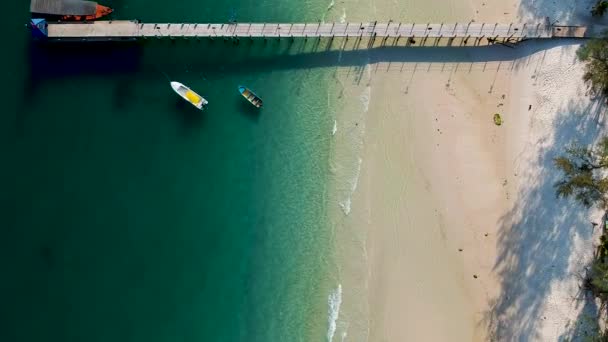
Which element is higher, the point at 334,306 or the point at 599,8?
the point at 599,8

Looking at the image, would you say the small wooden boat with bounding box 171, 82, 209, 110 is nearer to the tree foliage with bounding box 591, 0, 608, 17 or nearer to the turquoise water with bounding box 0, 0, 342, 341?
the turquoise water with bounding box 0, 0, 342, 341

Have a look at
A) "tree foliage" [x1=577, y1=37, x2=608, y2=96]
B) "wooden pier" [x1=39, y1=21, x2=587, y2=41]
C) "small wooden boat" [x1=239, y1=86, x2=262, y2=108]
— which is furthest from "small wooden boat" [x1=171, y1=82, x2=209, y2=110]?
"tree foliage" [x1=577, y1=37, x2=608, y2=96]

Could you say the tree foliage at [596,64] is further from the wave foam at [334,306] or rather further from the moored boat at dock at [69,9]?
the moored boat at dock at [69,9]

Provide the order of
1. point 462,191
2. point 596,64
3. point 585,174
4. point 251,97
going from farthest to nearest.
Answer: point 251,97
point 462,191
point 596,64
point 585,174

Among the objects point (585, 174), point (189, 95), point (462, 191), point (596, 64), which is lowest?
point (462, 191)

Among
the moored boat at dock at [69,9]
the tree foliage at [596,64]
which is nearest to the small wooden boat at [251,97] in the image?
the moored boat at dock at [69,9]

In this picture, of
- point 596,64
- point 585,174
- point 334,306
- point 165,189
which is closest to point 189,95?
point 165,189

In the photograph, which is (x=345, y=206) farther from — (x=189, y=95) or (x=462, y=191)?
(x=189, y=95)
